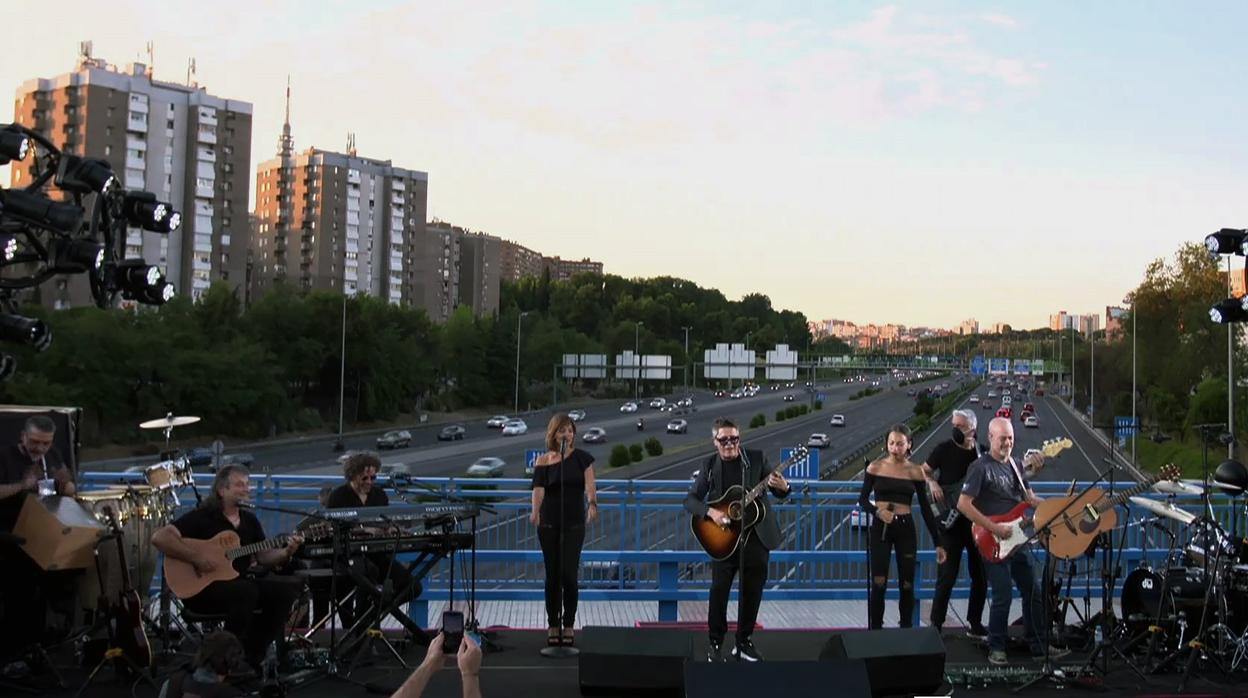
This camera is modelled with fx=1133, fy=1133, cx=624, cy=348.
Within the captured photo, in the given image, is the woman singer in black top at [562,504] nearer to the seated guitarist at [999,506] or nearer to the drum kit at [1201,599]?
the seated guitarist at [999,506]

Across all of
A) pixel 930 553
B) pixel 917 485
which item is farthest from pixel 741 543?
pixel 930 553

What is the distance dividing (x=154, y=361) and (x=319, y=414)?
16.2 m

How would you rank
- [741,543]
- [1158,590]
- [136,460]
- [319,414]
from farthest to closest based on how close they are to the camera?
[319,414], [136,460], [1158,590], [741,543]

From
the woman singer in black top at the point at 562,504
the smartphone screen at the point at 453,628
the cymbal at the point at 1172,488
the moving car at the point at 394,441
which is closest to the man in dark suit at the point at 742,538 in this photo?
the woman singer in black top at the point at 562,504

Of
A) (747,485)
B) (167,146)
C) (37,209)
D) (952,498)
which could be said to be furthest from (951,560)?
(167,146)

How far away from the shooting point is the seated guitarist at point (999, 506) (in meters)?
8.59

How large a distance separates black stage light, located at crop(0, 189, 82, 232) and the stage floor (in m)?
3.34

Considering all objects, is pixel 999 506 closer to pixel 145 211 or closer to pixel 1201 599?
pixel 1201 599

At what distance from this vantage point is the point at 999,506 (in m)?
8.70

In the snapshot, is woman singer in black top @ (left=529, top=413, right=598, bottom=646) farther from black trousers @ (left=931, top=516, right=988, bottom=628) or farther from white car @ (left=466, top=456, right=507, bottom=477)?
white car @ (left=466, top=456, right=507, bottom=477)

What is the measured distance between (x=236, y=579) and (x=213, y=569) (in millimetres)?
169

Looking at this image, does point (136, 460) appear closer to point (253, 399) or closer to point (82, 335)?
point (82, 335)

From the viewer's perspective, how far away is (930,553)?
37.4 feet

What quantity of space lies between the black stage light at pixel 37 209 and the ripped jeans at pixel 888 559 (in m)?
6.76
